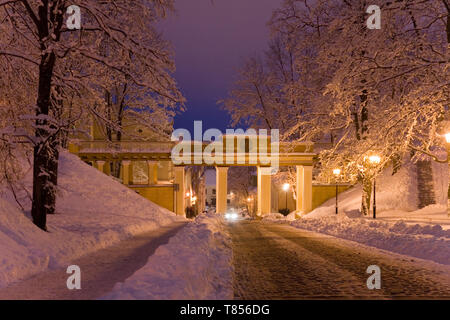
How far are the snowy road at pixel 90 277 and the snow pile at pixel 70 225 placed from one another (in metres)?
0.37

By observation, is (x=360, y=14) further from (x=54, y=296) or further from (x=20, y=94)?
(x=54, y=296)

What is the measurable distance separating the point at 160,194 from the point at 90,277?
28.1 meters

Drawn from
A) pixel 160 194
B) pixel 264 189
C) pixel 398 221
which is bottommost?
pixel 398 221

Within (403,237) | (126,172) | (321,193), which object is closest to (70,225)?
(403,237)

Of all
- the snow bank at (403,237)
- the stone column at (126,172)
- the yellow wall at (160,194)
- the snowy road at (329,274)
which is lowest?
the snowy road at (329,274)

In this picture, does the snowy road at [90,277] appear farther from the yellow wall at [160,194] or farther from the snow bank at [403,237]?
the yellow wall at [160,194]

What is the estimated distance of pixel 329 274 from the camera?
7.90 metres

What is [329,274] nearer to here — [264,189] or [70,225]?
[70,225]

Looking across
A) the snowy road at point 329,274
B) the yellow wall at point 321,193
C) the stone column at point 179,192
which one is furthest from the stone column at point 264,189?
the snowy road at point 329,274

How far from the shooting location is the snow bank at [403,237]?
1016 cm

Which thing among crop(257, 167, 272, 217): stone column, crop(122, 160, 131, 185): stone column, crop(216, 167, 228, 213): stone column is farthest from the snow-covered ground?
crop(122, 160, 131, 185): stone column

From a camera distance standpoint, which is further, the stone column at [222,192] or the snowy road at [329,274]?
the stone column at [222,192]

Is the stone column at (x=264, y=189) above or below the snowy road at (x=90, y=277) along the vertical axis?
above

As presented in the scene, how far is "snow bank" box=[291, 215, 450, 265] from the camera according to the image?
1016cm
